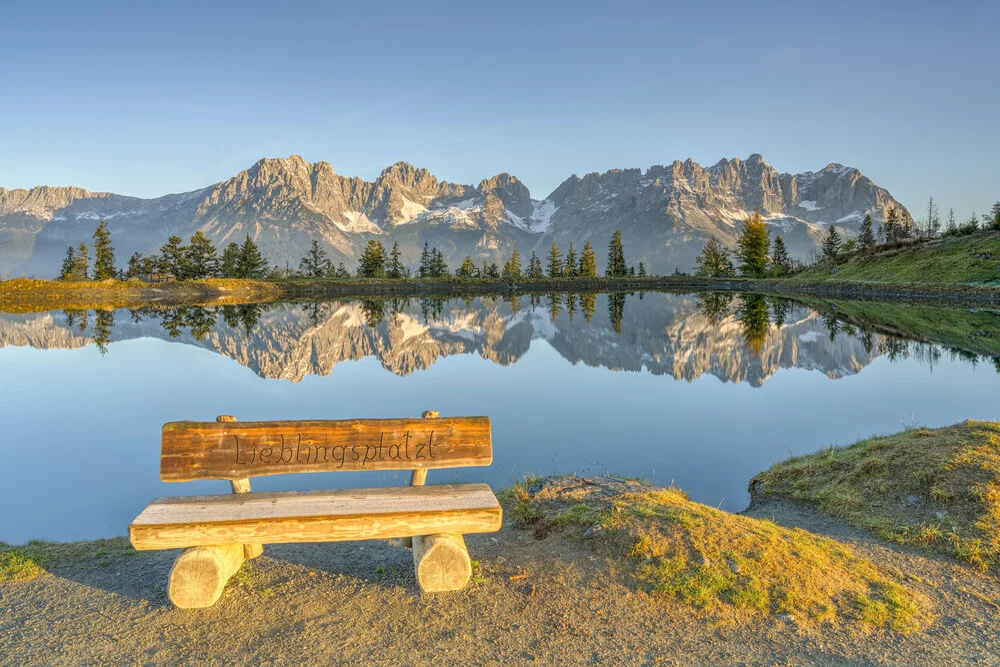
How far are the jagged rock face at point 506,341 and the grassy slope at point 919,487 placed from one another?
41.0 ft

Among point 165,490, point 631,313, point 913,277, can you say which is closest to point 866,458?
point 165,490

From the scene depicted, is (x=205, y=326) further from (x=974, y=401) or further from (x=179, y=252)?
(x=179, y=252)

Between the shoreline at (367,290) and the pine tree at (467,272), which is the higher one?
the pine tree at (467,272)

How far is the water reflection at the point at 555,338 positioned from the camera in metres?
27.1

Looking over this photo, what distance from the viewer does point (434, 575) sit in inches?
234

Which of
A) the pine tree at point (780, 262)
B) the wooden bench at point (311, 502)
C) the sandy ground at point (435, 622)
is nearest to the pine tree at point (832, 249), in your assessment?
the pine tree at point (780, 262)

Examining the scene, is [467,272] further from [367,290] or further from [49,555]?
[49,555]

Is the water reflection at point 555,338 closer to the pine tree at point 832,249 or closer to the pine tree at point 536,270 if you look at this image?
the pine tree at point 832,249

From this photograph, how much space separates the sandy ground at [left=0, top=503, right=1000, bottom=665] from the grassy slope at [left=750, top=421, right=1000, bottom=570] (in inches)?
27.0

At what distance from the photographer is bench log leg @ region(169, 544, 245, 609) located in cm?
559

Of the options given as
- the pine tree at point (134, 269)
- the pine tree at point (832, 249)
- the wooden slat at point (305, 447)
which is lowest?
the wooden slat at point (305, 447)

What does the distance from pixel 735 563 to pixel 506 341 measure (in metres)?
31.9

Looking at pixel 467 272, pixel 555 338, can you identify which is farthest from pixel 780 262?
pixel 555 338

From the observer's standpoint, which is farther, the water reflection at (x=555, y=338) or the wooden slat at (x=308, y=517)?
the water reflection at (x=555, y=338)
